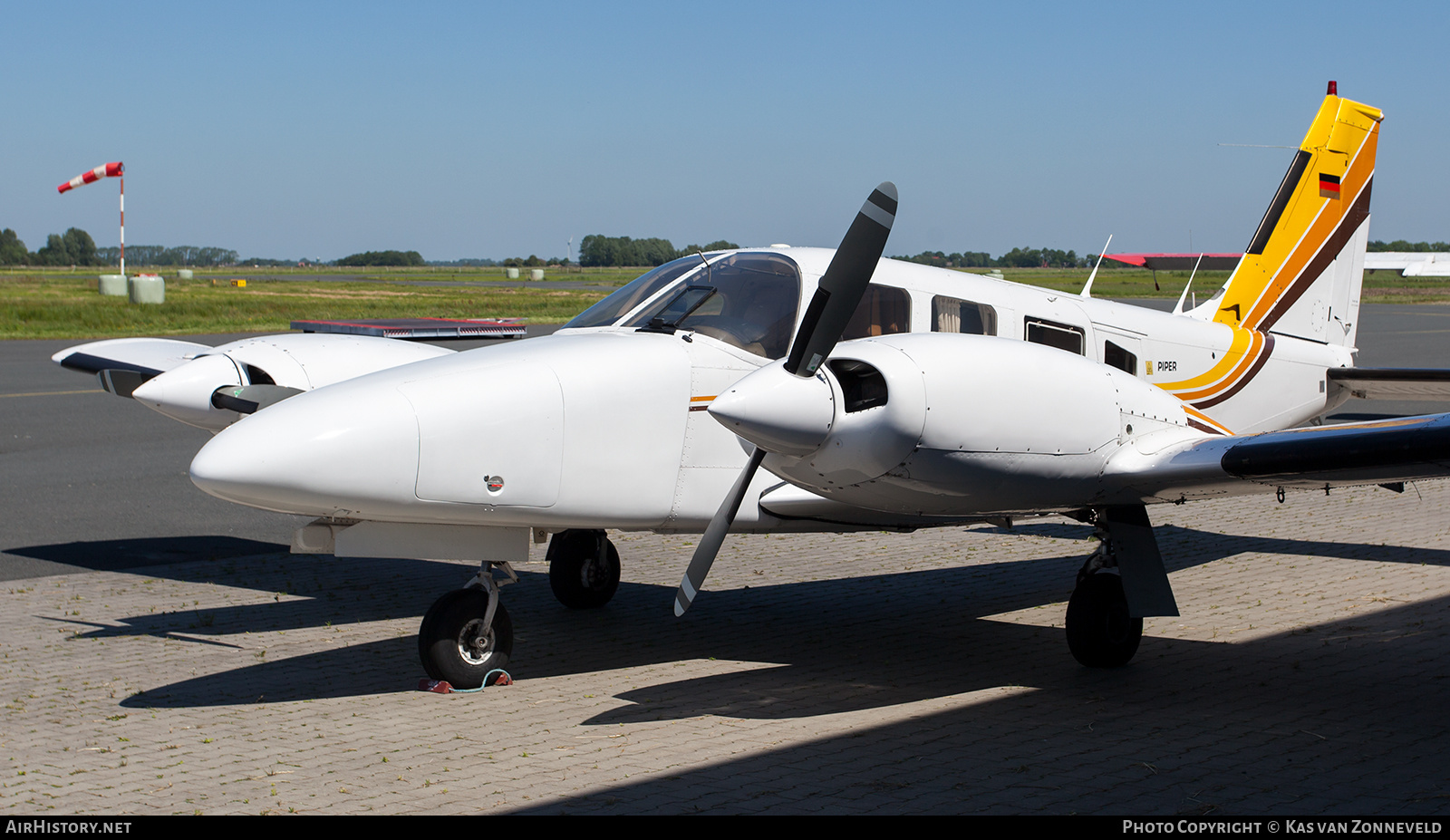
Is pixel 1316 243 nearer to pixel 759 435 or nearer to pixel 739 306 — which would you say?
pixel 739 306

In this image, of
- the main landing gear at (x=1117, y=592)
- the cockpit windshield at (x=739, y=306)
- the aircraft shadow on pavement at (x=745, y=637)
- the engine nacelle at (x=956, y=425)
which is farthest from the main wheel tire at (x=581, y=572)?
the main landing gear at (x=1117, y=592)

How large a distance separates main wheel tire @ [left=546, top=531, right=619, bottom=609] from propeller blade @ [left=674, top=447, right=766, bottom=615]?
2382 millimetres

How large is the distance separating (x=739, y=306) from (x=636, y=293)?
0.67 meters

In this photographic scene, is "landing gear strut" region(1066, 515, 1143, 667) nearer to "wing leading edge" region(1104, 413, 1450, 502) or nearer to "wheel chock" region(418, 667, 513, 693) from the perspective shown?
"wing leading edge" region(1104, 413, 1450, 502)

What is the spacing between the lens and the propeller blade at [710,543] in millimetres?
6586

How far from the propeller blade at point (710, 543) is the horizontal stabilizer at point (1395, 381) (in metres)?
5.62

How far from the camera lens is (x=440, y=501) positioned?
6219 mm

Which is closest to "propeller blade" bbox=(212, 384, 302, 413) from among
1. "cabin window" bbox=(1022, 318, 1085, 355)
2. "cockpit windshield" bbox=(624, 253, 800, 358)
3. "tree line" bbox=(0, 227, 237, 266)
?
"cockpit windshield" bbox=(624, 253, 800, 358)

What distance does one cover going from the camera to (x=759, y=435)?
5824mm

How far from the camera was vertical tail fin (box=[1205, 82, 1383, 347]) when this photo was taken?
34.8ft

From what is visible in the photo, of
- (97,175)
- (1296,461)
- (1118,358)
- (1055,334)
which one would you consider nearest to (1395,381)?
(1118,358)

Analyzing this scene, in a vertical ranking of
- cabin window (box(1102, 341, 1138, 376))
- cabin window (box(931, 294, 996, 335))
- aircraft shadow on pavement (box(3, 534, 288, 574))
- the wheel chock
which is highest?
cabin window (box(931, 294, 996, 335))

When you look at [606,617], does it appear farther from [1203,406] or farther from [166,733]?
[1203,406]

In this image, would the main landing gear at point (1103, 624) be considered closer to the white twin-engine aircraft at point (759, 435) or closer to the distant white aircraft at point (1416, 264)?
the white twin-engine aircraft at point (759, 435)
